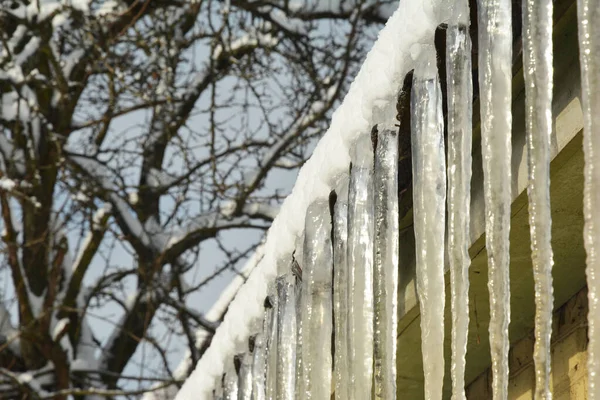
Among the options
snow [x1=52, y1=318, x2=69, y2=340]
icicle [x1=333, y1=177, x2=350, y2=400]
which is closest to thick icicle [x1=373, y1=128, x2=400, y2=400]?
icicle [x1=333, y1=177, x2=350, y2=400]

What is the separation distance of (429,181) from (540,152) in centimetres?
40

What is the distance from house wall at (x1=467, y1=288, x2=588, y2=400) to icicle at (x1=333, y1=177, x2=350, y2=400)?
0.46 meters

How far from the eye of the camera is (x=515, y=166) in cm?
177

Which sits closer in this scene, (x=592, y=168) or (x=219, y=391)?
(x=592, y=168)

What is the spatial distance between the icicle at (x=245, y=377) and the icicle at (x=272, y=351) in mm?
194

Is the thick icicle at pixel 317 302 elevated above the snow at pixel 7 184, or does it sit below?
below

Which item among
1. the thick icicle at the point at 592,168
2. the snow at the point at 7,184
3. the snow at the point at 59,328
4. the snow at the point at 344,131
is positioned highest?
the snow at the point at 7,184

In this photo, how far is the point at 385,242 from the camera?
6.53 feet

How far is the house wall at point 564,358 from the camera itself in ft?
6.84

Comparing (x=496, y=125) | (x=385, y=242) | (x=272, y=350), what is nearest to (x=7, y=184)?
(x=272, y=350)

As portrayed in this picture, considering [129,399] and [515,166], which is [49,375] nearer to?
[129,399]

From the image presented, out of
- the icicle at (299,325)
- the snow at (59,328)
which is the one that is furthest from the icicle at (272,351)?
the snow at (59,328)

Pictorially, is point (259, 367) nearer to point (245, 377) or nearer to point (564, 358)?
point (245, 377)

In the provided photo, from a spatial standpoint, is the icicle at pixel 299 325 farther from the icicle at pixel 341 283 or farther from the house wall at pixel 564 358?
the house wall at pixel 564 358
